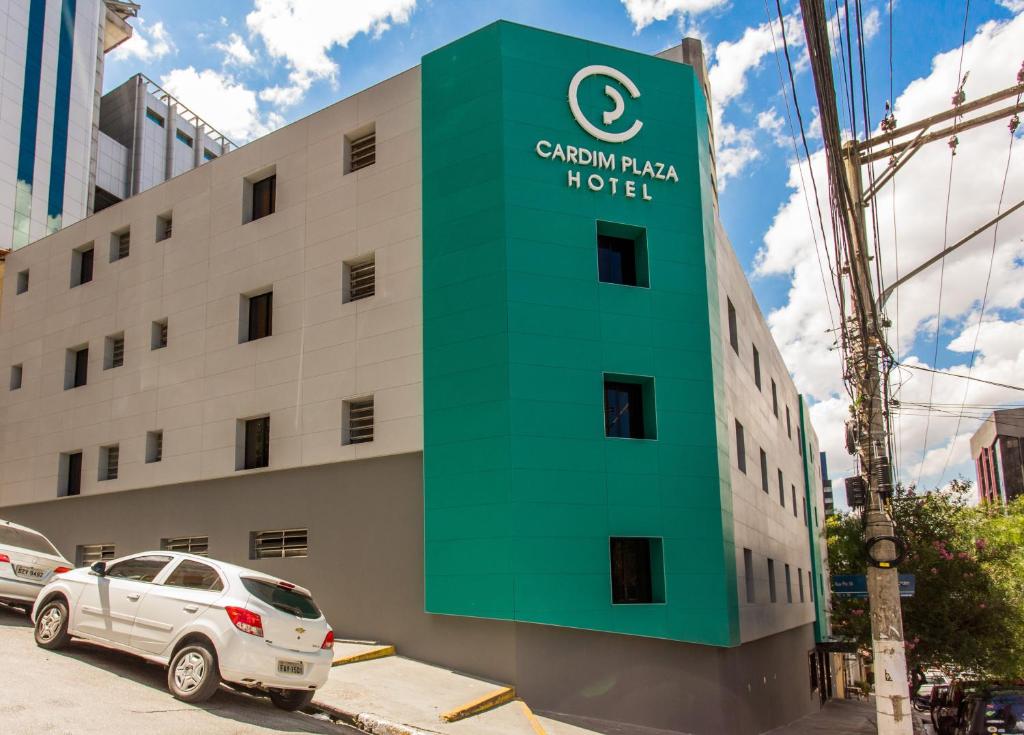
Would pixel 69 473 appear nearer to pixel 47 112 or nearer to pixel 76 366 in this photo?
pixel 76 366

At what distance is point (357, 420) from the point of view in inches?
738

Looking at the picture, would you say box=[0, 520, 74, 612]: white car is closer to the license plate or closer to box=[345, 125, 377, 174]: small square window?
the license plate

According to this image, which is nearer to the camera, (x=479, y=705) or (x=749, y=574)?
(x=479, y=705)

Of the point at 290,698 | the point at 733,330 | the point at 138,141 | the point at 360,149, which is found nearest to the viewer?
the point at 290,698

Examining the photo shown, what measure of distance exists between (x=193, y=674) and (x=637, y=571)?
876 cm

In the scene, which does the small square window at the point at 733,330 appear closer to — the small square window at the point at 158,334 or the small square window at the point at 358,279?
the small square window at the point at 358,279

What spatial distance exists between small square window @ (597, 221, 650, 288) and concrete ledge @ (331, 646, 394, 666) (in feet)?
28.2

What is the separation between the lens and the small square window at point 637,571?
1622cm

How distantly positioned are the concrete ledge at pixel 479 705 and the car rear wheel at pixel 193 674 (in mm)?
3771

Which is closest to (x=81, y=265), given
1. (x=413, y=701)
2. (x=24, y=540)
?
(x=24, y=540)

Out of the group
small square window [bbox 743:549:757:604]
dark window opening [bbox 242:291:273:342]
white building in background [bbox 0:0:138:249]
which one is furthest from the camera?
white building in background [bbox 0:0:138:249]

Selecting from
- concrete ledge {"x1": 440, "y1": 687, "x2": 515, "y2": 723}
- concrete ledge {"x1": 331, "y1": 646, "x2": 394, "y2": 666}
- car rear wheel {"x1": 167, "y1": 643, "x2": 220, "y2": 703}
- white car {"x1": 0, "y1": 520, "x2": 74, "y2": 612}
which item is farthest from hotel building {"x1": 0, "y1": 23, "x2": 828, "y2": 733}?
car rear wheel {"x1": 167, "y1": 643, "x2": 220, "y2": 703}

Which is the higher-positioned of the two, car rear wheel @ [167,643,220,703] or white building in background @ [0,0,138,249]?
white building in background @ [0,0,138,249]

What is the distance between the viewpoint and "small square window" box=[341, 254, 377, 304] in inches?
758
